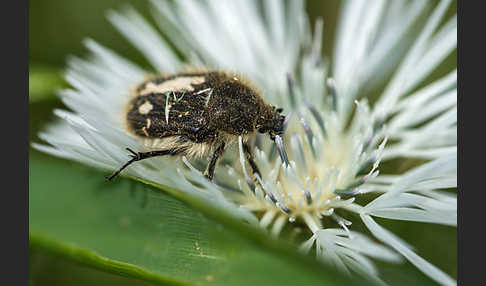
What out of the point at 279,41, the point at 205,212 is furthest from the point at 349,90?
the point at 205,212

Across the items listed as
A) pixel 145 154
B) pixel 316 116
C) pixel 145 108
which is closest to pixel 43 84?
pixel 145 108

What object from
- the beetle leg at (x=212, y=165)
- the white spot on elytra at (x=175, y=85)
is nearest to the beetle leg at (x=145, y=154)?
the beetle leg at (x=212, y=165)

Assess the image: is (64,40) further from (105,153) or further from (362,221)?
(362,221)

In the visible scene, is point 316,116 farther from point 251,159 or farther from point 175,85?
point 175,85

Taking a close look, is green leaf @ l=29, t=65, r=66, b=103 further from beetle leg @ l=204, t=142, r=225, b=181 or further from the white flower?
beetle leg @ l=204, t=142, r=225, b=181

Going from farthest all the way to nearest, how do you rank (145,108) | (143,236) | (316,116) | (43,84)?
(43,84), (316,116), (145,108), (143,236)

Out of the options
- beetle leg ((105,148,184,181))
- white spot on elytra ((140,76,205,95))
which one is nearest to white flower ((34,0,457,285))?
beetle leg ((105,148,184,181))
